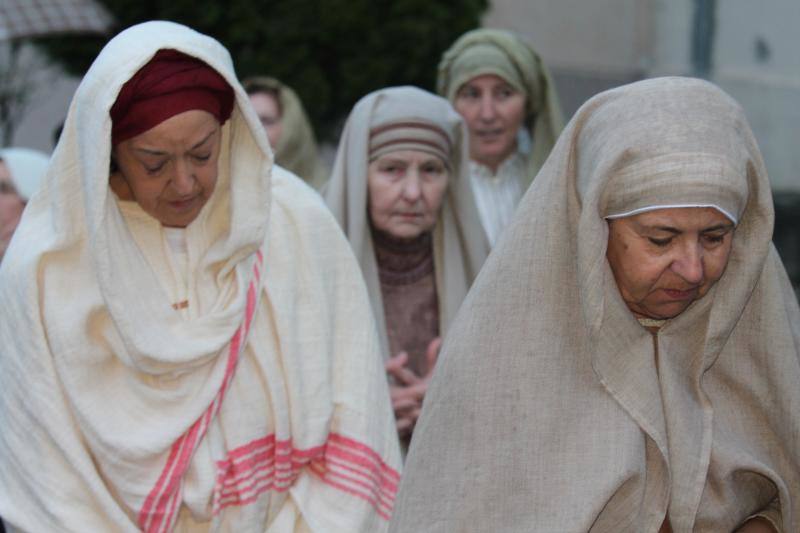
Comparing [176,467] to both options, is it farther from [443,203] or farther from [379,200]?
[443,203]

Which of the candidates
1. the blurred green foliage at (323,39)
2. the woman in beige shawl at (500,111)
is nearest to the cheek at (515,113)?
the woman in beige shawl at (500,111)

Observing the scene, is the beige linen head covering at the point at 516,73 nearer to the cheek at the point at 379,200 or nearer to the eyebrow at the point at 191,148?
the cheek at the point at 379,200

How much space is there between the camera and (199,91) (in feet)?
12.9

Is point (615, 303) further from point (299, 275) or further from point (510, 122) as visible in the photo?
point (510, 122)

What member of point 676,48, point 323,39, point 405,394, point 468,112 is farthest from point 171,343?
point 676,48

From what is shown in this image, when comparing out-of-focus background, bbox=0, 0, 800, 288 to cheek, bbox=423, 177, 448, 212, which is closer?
cheek, bbox=423, 177, 448, 212

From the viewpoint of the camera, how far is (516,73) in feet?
21.1

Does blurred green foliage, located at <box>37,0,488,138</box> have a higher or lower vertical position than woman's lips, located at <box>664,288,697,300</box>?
lower

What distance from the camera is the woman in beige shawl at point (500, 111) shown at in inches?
245

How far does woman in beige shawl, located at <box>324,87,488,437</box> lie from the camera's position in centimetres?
511

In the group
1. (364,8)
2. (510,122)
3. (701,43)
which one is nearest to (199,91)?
(510,122)

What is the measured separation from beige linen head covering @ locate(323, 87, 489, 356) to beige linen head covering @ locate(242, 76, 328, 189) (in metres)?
1.81

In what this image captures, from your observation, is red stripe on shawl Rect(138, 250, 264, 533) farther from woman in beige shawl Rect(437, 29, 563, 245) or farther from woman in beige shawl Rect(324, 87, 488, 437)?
woman in beige shawl Rect(437, 29, 563, 245)

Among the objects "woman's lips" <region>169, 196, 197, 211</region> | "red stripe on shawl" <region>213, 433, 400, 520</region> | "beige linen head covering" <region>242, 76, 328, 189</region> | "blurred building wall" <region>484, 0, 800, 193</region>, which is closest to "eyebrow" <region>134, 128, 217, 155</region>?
"woman's lips" <region>169, 196, 197, 211</region>
